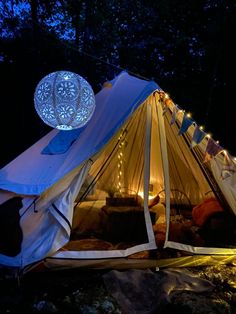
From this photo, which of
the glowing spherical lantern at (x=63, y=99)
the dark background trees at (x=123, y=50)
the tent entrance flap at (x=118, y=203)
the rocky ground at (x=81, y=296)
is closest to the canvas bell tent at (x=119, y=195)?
the tent entrance flap at (x=118, y=203)

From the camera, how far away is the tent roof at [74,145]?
3006mm

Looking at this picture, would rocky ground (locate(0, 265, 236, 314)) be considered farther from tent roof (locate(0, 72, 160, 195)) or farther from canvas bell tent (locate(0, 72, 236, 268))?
tent roof (locate(0, 72, 160, 195))

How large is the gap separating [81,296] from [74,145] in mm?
1527

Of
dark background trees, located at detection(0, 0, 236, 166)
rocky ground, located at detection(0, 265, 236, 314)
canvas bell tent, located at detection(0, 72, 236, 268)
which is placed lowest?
rocky ground, located at detection(0, 265, 236, 314)

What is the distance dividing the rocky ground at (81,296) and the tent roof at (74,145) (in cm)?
80

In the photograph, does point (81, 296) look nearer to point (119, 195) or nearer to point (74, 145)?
point (74, 145)

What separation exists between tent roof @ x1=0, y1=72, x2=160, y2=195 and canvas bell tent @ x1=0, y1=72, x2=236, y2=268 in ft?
0.05

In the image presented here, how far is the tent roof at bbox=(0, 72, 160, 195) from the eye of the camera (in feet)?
Result: 9.86

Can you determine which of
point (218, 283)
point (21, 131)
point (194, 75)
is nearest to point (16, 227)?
point (218, 283)

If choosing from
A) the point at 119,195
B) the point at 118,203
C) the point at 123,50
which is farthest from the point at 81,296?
the point at 123,50

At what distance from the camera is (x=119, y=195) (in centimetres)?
432

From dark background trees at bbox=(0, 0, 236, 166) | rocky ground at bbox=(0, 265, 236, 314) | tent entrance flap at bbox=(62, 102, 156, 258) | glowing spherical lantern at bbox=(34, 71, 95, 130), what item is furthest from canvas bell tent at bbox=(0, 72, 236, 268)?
dark background trees at bbox=(0, 0, 236, 166)

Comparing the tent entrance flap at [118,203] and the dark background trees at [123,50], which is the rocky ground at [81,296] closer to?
the tent entrance flap at [118,203]

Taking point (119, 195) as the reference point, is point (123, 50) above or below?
above
